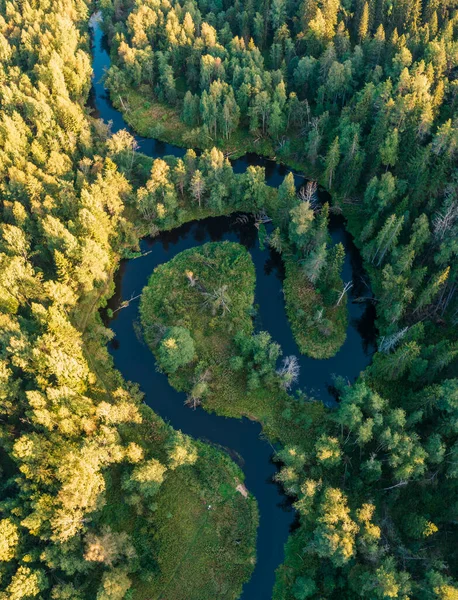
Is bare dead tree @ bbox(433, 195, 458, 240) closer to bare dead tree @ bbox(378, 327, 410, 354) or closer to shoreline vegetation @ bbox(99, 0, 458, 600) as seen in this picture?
shoreline vegetation @ bbox(99, 0, 458, 600)

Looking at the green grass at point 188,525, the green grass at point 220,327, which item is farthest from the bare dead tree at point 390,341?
the green grass at point 188,525

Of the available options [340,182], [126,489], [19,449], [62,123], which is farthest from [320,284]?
[62,123]

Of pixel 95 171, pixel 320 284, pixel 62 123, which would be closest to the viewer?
pixel 320 284

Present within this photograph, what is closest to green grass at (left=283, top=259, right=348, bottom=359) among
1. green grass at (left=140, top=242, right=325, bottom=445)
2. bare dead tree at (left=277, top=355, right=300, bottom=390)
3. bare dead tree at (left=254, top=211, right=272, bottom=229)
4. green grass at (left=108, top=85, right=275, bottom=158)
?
bare dead tree at (left=277, top=355, right=300, bottom=390)

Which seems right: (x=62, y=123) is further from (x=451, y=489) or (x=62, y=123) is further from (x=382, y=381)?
(x=451, y=489)

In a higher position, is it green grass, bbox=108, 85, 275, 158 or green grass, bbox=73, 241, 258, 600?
green grass, bbox=108, 85, 275, 158

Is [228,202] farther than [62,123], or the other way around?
[62,123]
